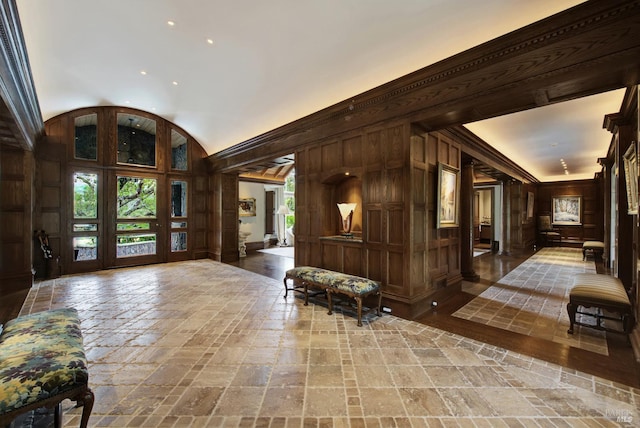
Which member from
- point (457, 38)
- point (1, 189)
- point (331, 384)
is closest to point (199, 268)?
point (1, 189)

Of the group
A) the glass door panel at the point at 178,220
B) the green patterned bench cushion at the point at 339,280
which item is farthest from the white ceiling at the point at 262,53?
the green patterned bench cushion at the point at 339,280

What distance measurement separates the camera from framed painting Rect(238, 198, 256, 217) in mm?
9922

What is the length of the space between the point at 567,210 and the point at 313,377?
14357 mm

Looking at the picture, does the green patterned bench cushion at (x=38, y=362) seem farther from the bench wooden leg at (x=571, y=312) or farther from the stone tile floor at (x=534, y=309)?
the bench wooden leg at (x=571, y=312)

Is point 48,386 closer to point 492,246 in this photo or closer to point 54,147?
point 54,147

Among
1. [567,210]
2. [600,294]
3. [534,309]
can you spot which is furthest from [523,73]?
[567,210]

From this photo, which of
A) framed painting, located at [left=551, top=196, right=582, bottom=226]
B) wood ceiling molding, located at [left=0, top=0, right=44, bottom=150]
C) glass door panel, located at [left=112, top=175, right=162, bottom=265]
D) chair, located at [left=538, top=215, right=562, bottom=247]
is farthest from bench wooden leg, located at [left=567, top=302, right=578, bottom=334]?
framed painting, located at [left=551, top=196, right=582, bottom=226]

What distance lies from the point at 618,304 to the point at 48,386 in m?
4.66

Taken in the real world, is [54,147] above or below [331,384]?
above

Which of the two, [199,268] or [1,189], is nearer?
[1,189]

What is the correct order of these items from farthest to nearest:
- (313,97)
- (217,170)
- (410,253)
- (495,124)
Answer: (217,170)
(495,124)
(313,97)
(410,253)

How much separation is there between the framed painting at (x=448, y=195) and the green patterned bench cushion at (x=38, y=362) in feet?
13.2

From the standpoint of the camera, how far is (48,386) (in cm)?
140

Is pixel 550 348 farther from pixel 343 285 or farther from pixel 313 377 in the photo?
pixel 313 377
